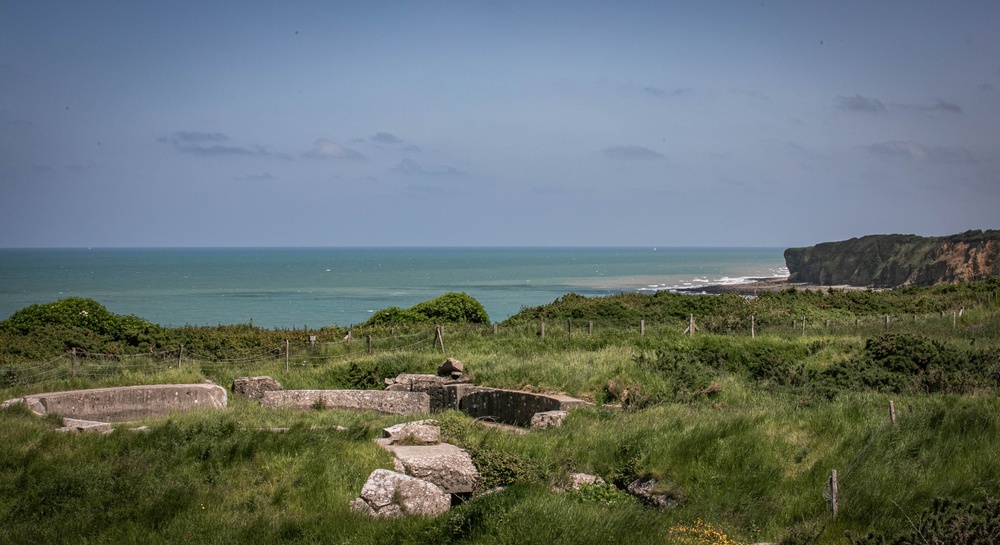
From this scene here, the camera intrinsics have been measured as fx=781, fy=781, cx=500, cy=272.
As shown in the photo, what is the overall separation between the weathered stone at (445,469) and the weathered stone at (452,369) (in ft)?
31.5

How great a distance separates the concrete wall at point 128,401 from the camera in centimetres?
1770

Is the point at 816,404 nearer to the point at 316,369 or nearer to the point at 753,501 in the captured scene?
the point at 753,501

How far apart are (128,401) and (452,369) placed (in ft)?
27.8

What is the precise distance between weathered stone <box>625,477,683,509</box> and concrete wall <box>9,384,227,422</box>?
1115 cm

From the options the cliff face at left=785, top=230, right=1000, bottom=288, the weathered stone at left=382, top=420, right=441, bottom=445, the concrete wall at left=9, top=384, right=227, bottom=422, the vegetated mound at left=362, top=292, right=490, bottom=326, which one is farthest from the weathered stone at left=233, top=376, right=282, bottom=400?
the cliff face at left=785, top=230, right=1000, bottom=288

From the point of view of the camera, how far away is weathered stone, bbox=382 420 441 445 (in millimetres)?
14117

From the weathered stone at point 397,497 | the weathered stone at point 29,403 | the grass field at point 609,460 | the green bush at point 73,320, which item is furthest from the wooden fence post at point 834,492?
the green bush at point 73,320

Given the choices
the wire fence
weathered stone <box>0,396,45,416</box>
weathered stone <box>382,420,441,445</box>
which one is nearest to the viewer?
weathered stone <box>382,420,441,445</box>

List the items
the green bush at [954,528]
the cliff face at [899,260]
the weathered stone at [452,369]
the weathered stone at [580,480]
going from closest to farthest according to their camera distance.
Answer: the green bush at [954,528]
the weathered stone at [580,480]
the weathered stone at [452,369]
the cliff face at [899,260]

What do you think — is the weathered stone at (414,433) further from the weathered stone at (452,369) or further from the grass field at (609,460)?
the weathered stone at (452,369)

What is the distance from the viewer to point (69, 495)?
10953mm

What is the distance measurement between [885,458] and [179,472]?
422 inches

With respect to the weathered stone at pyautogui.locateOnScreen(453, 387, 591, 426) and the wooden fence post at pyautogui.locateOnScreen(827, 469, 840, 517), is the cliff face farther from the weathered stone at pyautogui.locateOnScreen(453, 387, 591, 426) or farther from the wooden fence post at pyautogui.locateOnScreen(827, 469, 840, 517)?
the wooden fence post at pyautogui.locateOnScreen(827, 469, 840, 517)

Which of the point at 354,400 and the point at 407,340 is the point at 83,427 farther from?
the point at 407,340
